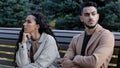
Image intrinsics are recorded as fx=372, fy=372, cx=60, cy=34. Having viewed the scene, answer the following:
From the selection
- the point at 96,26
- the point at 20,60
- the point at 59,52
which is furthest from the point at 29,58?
the point at 96,26

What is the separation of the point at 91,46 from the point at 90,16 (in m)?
0.36

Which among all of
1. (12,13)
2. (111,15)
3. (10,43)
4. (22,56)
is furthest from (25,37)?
(12,13)

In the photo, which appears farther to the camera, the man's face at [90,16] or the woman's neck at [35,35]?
the woman's neck at [35,35]

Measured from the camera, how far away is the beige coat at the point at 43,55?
4926 mm

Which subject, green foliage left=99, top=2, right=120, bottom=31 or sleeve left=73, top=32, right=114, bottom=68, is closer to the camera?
sleeve left=73, top=32, right=114, bottom=68

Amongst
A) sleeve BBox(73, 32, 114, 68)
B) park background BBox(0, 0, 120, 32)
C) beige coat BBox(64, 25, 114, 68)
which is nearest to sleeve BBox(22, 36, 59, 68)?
beige coat BBox(64, 25, 114, 68)

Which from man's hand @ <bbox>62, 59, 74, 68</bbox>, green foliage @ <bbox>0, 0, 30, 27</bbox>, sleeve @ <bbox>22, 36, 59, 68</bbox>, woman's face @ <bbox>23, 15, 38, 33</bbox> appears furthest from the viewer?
green foliage @ <bbox>0, 0, 30, 27</bbox>

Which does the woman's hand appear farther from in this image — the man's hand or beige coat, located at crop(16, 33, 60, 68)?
the man's hand

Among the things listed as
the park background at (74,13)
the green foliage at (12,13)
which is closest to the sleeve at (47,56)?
the park background at (74,13)

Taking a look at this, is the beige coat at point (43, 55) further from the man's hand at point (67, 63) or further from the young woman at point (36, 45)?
the man's hand at point (67, 63)

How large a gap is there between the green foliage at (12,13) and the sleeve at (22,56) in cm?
848

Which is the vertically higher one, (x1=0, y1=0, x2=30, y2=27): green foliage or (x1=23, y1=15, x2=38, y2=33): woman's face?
(x1=23, y1=15, x2=38, y2=33): woman's face

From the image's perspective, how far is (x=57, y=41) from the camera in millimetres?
5473

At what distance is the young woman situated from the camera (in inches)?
194
